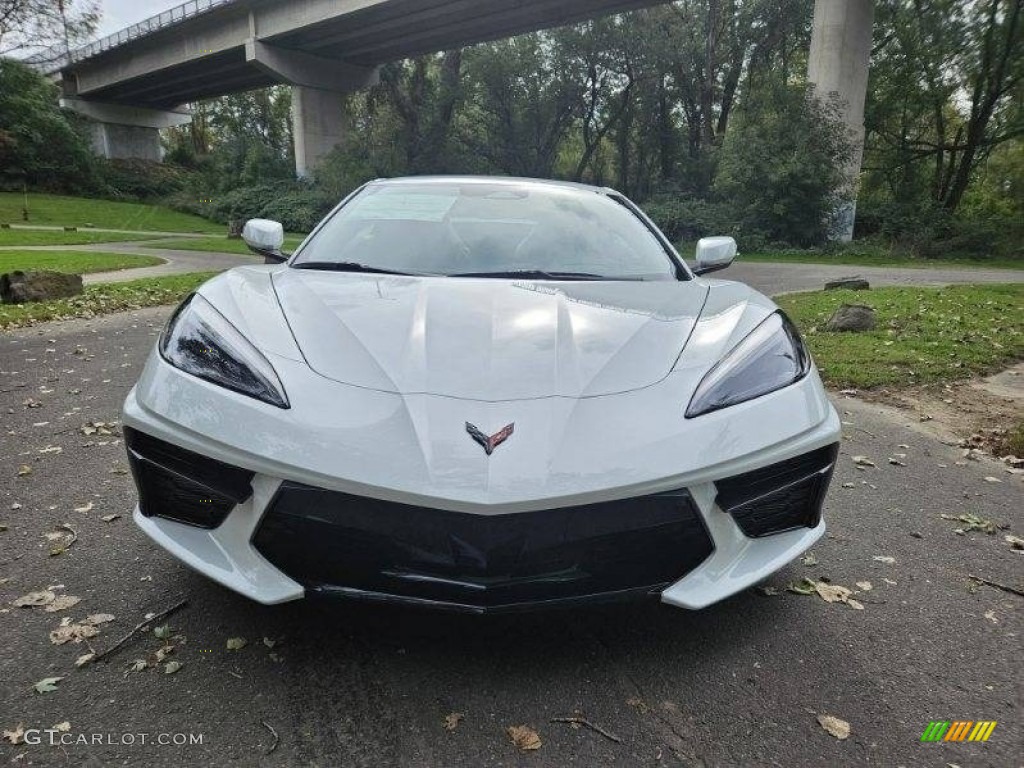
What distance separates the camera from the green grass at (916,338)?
17.5 feet

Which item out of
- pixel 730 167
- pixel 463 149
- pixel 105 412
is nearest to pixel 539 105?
pixel 463 149

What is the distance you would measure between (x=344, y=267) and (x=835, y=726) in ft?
7.03

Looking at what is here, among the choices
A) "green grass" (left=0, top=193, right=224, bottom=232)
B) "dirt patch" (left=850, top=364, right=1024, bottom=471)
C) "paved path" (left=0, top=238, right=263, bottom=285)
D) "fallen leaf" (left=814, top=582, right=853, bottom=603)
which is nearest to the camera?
"fallen leaf" (left=814, top=582, right=853, bottom=603)

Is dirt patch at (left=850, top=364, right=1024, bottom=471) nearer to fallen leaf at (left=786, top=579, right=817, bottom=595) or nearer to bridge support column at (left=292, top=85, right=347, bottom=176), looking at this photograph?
fallen leaf at (left=786, top=579, right=817, bottom=595)

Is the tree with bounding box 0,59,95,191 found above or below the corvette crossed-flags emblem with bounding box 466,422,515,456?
above

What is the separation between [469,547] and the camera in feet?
4.85

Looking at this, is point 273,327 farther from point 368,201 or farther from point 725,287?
point 725,287

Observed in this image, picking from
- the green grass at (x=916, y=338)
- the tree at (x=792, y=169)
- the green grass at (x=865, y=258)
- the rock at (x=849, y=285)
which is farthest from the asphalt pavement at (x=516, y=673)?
the tree at (x=792, y=169)

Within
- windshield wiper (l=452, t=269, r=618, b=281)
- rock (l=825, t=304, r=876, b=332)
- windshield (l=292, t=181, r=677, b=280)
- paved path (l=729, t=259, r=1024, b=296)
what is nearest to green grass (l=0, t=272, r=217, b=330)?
windshield (l=292, t=181, r=677, b=280)

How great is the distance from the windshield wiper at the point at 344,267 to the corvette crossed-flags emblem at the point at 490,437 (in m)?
1.10

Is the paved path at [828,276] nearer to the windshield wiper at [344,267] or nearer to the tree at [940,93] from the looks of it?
the windshield wiper at [344,267]

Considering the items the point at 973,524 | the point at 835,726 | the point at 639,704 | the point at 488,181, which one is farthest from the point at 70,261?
the point at 835,726

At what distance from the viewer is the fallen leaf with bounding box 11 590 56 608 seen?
197 centimetres

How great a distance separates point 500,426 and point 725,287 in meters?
1.38
